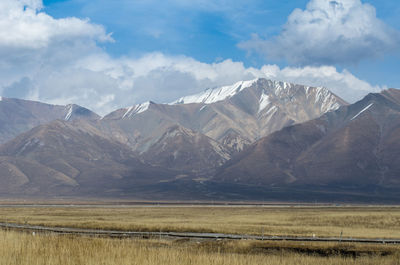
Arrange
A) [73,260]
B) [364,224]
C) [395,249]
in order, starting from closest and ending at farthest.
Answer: [73,260] < [395,249] < [364,224]

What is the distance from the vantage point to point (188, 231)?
6569cm

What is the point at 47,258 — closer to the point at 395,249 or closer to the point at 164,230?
the point at 395,249

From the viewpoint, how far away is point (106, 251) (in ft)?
66.1

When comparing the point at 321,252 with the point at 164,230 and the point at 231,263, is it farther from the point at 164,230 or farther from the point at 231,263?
the point at 164,230

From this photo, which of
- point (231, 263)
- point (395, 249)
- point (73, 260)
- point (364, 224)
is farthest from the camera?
point (364, 224)

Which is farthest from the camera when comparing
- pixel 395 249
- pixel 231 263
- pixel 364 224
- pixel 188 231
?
pixel 364 224

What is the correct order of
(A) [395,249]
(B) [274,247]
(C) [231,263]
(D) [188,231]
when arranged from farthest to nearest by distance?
(D) [188,231] < (B) [274,247] < (A) [395,249] < (C) [231,263]

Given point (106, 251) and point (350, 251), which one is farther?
point (350, 251)

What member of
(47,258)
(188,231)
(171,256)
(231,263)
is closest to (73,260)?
(47,258)

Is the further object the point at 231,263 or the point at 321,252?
the point at 321,252

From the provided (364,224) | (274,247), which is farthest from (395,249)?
(364,224)

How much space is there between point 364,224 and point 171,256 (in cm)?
8010

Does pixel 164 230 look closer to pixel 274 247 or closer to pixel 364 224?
pixel 274 247

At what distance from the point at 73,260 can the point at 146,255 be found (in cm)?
295
